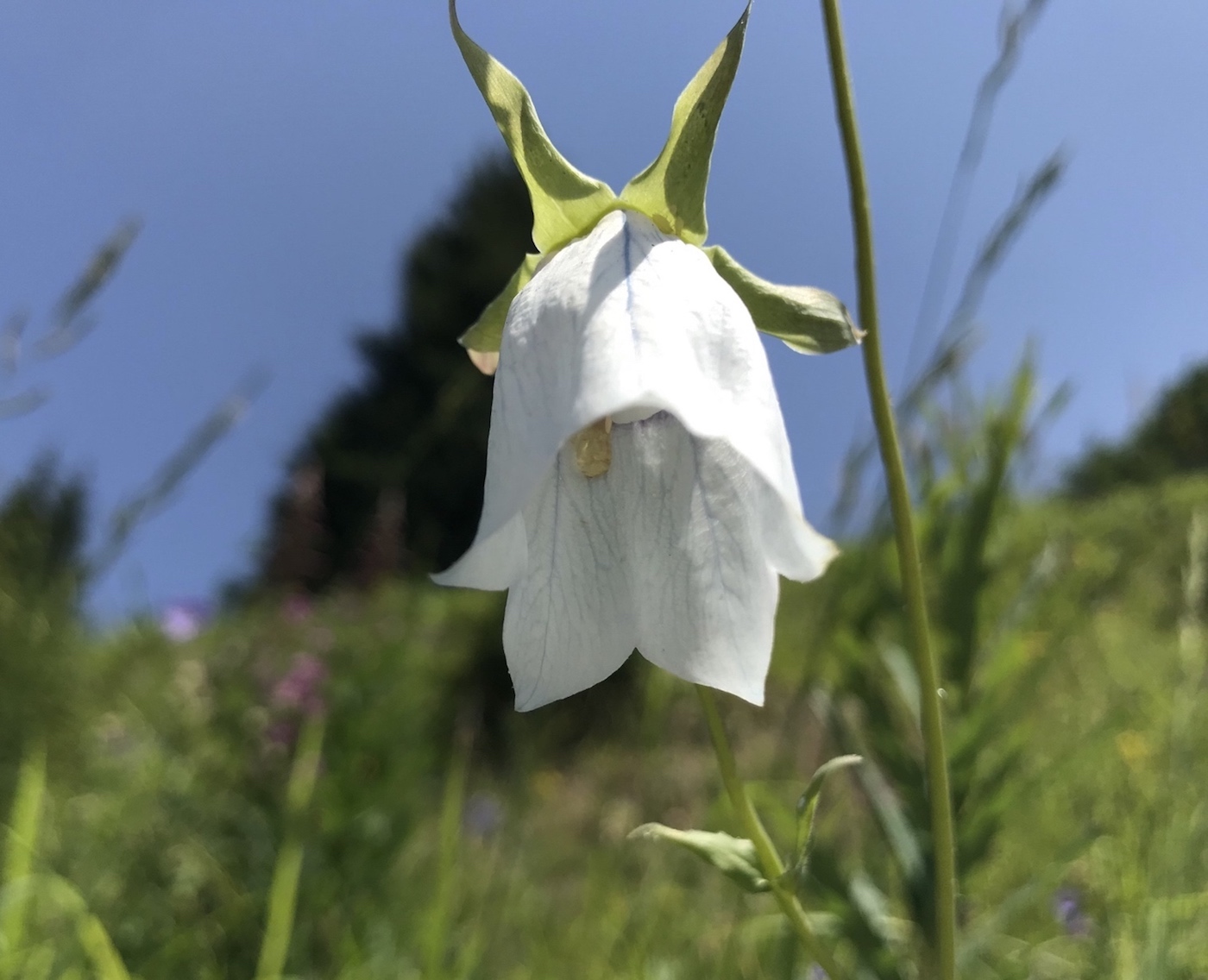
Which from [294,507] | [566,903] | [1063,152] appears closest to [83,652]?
[294,507]

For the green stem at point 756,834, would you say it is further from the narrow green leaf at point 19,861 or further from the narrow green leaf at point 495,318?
the narrow green leaf at point 19,861

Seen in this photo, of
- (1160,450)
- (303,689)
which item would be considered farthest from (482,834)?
(1160,450)

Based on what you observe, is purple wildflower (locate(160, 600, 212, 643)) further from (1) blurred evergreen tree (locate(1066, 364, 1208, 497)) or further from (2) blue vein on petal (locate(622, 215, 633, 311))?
(1) blurred evergreen tree (locate(1066, 364, 1208, 497))

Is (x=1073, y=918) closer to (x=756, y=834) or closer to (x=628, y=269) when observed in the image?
(x=756, y=834)

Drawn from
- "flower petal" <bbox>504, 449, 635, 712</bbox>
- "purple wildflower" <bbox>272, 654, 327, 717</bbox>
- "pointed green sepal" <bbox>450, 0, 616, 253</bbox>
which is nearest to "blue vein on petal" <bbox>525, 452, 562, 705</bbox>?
"flower petal" <bbox>504, 449, 635, 712</bbox>

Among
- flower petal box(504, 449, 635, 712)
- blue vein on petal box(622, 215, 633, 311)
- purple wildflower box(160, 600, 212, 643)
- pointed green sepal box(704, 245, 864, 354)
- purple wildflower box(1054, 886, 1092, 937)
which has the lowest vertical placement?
purple wildflower box(160, 600, 212, 643)

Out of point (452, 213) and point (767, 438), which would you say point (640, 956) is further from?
point (452, 213)
